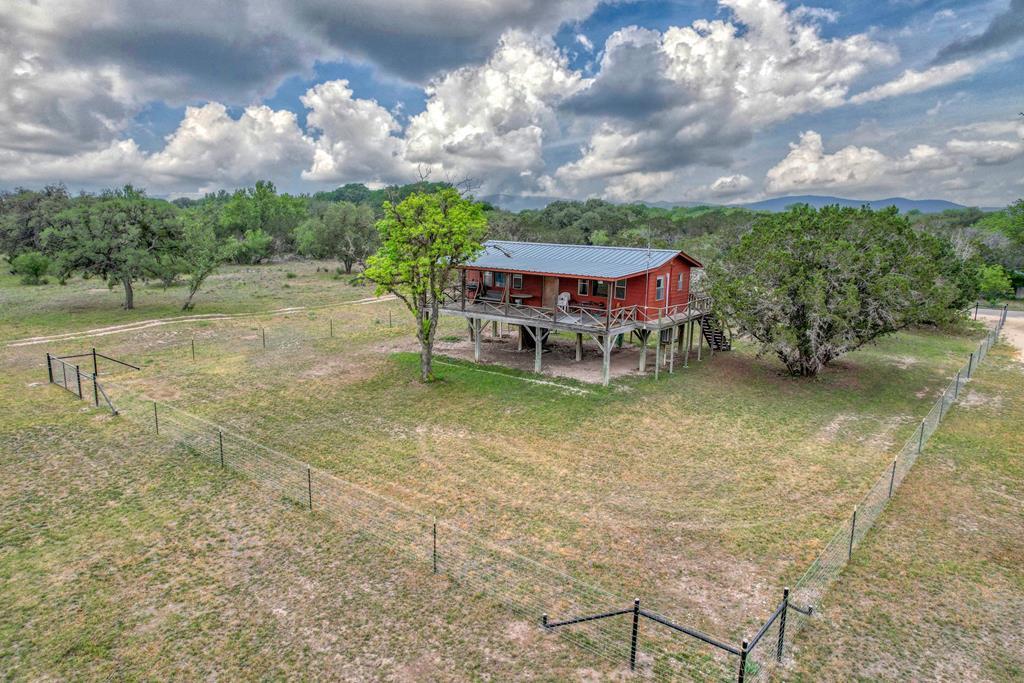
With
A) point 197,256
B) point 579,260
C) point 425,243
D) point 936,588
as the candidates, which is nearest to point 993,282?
point 579,260

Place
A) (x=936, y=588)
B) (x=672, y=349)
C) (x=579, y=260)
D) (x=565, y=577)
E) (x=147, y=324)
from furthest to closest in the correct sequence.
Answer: (x=147, y=324) → (x=579, y=260) → (x=672, y=349) → (x=936, y=588) → (x=565, y=577)

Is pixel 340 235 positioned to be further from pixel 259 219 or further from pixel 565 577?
pixel 565 577

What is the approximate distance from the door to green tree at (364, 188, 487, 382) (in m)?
4.92

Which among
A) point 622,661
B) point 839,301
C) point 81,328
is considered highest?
point 839,301

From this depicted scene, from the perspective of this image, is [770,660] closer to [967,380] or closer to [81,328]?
[967,380]

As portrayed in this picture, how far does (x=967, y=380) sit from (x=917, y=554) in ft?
58.7

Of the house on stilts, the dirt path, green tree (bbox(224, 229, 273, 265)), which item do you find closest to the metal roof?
the house on stilts

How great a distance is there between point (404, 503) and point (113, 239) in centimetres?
3446

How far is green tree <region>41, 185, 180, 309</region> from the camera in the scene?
3566 centimetres

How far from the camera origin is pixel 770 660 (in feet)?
28.6

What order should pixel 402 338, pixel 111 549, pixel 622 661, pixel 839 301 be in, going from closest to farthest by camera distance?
pixel 622 661
pixel 111 549
pixel 839 301
pixel 402 338

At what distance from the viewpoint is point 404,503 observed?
1352cm

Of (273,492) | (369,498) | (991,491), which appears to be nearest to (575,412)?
(369,498)

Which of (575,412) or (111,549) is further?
(575,412)
